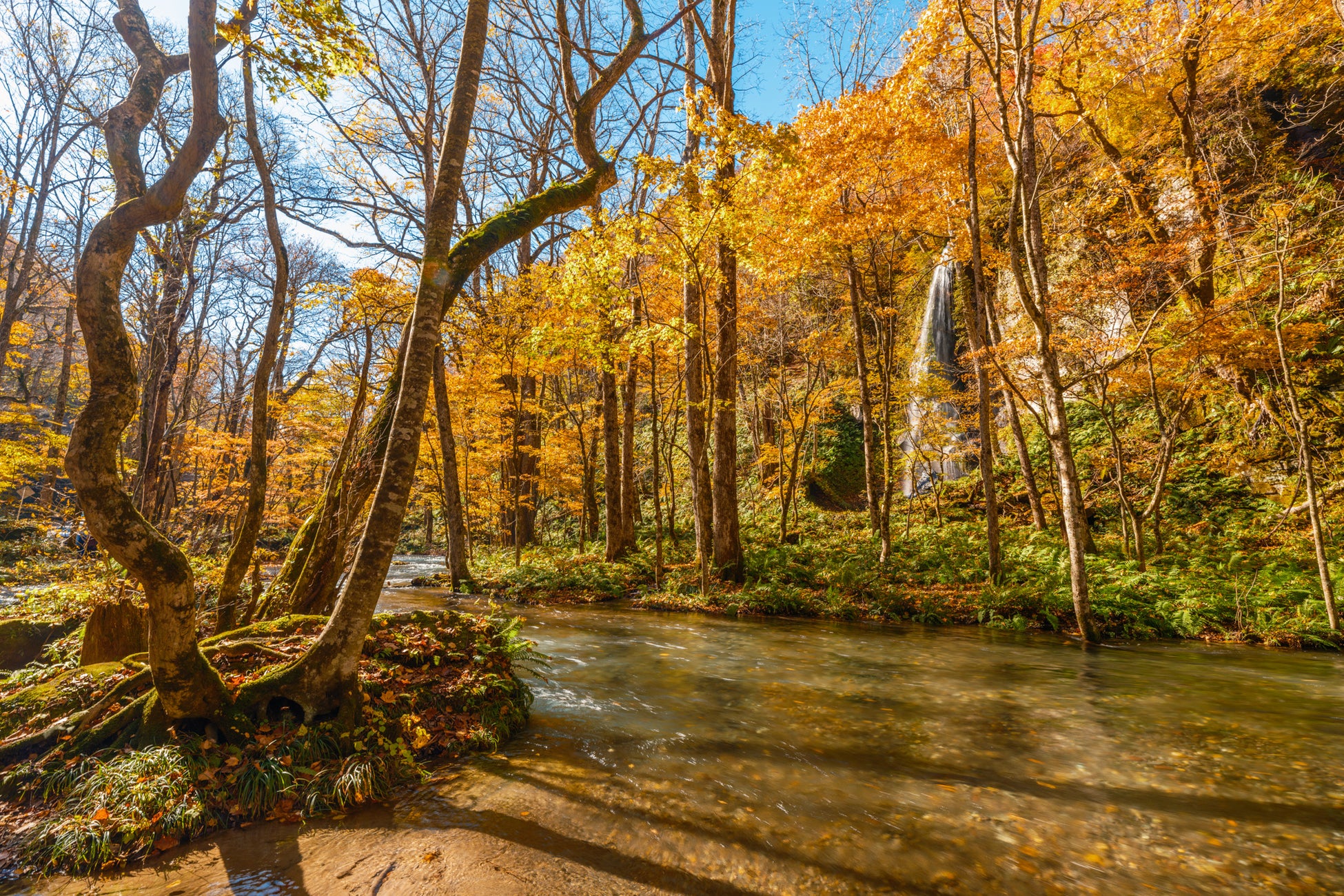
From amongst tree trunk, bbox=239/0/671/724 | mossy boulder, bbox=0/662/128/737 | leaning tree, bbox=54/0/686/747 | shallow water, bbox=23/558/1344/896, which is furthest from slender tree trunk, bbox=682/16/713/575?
mossy boulder, bbox=0/662/128/737

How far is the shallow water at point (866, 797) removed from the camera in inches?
109

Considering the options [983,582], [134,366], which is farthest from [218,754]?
[983,582]

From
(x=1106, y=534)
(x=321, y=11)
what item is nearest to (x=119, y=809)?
(x=321, y=11)

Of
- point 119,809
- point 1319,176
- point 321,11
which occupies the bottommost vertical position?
point 119,809

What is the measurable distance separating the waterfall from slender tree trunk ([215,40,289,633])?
1412cm

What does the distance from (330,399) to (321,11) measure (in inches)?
489

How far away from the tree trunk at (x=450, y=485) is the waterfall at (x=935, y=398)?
1178 cm

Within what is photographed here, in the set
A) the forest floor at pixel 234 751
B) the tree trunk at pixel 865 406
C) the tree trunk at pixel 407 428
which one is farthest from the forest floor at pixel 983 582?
the tree trunk at pixel 407 428

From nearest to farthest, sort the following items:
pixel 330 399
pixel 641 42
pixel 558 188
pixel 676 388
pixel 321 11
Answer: pixel 321 11 → pixel 558 188 → pixel 641 42 → pixel 676 388 → pixel 330 399

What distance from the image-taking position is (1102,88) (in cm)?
1120

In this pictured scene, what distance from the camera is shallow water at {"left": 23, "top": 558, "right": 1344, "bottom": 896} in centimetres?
277

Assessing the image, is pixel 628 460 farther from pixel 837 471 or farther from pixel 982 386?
pixel 837 471

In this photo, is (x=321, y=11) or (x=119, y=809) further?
(x=321, y=11)

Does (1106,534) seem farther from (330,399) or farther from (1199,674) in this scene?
(330,399)
